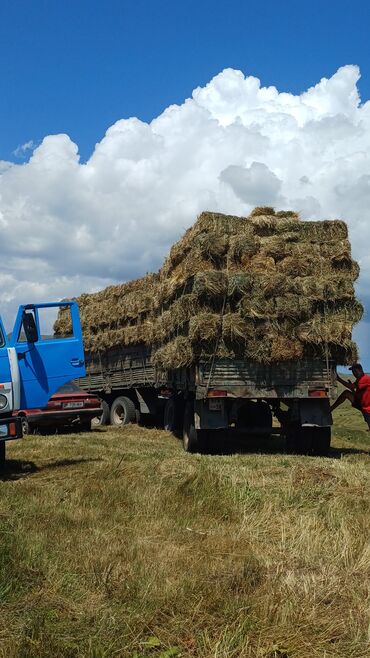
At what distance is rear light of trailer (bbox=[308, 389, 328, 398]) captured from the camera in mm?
11117

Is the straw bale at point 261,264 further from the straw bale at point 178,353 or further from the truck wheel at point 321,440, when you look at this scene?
the truck wheel at point 321,440

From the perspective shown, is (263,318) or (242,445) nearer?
(263,318)

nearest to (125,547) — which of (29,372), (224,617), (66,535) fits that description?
(66,535)

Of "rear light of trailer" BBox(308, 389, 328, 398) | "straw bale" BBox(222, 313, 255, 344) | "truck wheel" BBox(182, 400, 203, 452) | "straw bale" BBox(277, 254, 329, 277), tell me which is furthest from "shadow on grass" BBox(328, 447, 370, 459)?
"straw bale" BBox(277, 254, 329, 277)

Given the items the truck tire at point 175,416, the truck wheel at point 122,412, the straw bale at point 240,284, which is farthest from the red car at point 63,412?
the straw bale at point 240,284

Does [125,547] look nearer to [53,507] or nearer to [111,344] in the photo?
[53,507]

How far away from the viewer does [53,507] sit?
6.35 meters

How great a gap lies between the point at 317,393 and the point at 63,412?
6620 mm

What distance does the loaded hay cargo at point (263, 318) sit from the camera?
10.9 metres

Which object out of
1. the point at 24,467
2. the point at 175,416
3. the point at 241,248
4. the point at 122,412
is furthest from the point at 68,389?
the point at 241,248

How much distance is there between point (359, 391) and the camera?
1169 cm

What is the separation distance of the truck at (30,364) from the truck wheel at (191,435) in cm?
316

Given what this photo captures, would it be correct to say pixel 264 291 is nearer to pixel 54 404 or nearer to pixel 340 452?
pixel 340 452

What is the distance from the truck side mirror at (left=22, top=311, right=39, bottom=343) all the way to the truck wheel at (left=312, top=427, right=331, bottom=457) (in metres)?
5.66
